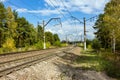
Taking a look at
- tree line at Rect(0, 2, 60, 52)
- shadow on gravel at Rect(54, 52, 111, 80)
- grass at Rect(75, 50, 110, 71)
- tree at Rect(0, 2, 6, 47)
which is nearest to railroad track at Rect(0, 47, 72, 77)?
shadow on gravel at Rect(54, 52, 111, 80)

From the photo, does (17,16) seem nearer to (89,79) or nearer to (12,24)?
(12,24)

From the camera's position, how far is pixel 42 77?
15.8 m

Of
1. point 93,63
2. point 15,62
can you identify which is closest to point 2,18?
point 93,63

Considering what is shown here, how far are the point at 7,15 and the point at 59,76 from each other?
72264mm

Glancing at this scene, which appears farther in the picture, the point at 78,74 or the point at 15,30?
the point at 15,30

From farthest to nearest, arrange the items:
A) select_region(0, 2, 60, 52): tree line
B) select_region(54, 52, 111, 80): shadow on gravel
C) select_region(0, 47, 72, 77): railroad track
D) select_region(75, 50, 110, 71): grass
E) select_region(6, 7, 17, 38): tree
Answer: select_region(6, 7, 17, 38): tree
select_region(0, 2, 60, 52): tree line
select_region(75, 50, 110, 71): grass
select_region(54, 52, 111, 80): shadow on gravel
select_region(0, 47, 72, 77): railroad track

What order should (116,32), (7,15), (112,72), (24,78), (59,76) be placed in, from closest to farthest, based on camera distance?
(24,78)
(59,76)
(112,72)
(116,32)
(7,15)

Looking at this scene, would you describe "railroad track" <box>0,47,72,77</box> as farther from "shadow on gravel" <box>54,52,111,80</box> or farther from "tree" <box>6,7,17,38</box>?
"tree" <box>6,7,17,38</box>

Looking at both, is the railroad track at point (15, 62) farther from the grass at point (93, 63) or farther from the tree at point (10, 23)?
the tree at point (10, 23)

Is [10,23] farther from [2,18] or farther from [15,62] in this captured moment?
[15,62]

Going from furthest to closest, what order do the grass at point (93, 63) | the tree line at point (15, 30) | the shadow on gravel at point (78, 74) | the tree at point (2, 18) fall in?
the tree line at point (15, 30)
the tree at point (2, 18)
the grass at point (93, 63)
the shadow on gravel at point (78, 74)

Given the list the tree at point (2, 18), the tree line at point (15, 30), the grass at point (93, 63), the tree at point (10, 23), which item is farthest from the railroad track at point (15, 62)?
the tree at point (10, 23)

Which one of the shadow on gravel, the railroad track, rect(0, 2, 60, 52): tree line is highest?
rect(0, 2, 60, 52): tree line

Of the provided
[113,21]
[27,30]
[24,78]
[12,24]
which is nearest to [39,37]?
[27,30]
